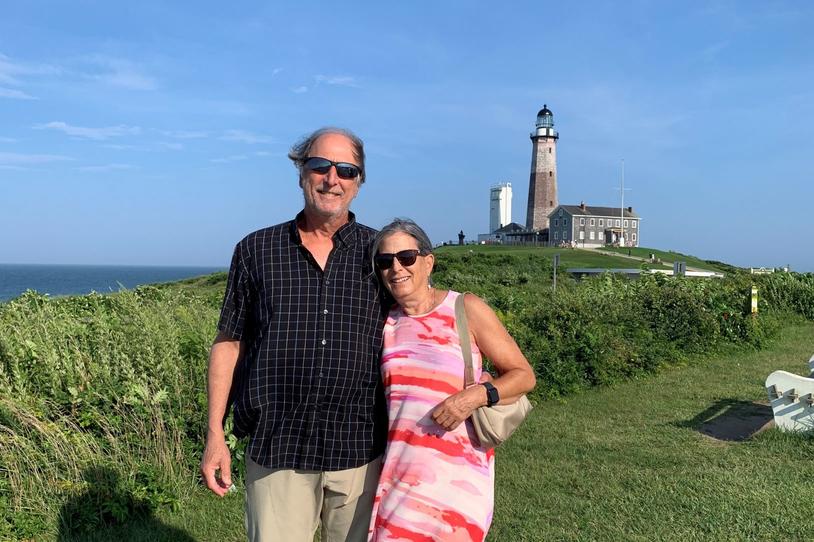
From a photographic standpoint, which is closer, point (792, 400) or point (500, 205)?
point (792, 400)

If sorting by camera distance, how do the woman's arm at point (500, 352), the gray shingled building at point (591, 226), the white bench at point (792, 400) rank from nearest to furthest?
the woman's arm at point (500, 352)
the white bench at point (792, 400)
the gray shingled building at point (591, 226)

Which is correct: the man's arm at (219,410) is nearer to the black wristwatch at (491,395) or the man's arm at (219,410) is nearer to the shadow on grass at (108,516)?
the black wristwatch at (491,395)

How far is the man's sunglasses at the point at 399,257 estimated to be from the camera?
261cm

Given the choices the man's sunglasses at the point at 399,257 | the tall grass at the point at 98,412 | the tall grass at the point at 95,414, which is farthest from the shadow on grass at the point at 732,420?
the man's sunglasses at the point at 399,257

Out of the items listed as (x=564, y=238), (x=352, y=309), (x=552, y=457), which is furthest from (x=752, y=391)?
(x=564, y=238)

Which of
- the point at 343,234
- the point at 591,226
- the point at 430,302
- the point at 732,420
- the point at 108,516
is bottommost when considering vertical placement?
the point at 108,516

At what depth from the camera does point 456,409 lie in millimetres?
2416

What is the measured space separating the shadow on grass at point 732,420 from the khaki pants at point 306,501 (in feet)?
16.8

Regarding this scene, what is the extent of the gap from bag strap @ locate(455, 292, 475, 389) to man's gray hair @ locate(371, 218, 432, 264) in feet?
0.82

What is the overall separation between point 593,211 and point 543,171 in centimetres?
738

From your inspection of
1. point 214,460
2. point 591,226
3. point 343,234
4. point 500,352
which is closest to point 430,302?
point 500,352

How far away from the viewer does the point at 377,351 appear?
8.86ft

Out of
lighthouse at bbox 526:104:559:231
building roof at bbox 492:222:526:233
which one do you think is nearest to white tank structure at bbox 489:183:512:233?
building roof at bbox 492:222:526:233

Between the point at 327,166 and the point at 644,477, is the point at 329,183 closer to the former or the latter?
the point at 327,166
